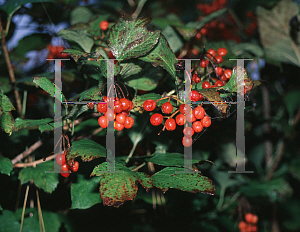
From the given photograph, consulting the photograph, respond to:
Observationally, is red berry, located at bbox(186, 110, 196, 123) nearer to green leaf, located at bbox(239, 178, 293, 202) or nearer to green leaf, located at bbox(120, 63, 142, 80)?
green leaf, located at bbox(120, 63, 142, 80)

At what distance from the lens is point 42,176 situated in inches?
26.1

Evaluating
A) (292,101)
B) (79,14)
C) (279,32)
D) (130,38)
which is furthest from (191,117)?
(292,101)

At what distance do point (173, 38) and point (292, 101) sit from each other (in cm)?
90

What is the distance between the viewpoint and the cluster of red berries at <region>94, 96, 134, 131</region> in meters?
0.49

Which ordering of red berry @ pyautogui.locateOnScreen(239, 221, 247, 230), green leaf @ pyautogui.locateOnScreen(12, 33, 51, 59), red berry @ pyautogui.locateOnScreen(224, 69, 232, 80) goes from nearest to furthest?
red berry @ pyautogui.locateOnScreen(224, 69, 232, 80) → green leaf @ pyautogui.locateOnScreen(12, 33, 51, 59) → red berry @ pyautogui.locateOnScreen(239, 221, 247, 230)

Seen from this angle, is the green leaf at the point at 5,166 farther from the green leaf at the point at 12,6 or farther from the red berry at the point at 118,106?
the green leaf at the point at 12,6

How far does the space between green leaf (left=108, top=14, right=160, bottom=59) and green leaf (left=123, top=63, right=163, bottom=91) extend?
134 mm

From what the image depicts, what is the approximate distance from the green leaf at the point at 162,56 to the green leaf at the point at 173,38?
0.23m

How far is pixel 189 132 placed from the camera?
0.51 metres

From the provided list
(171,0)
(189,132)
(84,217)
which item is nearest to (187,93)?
(189,132)

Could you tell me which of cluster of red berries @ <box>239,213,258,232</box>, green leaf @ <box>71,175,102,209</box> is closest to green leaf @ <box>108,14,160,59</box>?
green leaf @ <box>71,175,102,209</box>

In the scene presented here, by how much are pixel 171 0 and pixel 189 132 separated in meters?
1.77

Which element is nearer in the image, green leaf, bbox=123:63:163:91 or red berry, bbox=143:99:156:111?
red berry, bbox=143:99:156:111

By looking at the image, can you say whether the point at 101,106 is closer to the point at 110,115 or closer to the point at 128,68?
the point at 110,115
